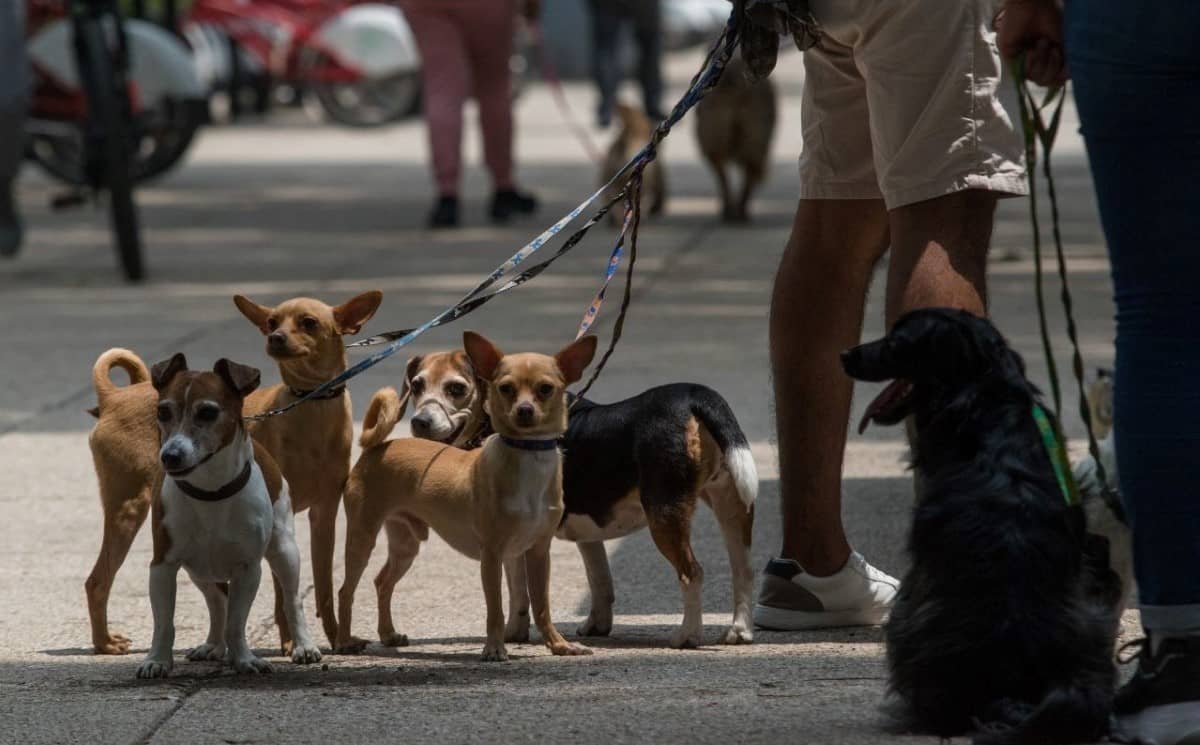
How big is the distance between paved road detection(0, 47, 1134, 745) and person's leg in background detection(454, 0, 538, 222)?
0.22 metres

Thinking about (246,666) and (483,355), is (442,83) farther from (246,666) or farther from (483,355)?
(246,666)

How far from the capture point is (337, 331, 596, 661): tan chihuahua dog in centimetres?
427

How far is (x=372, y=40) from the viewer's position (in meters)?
22.7

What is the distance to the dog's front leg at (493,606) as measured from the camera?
4316 millimetres

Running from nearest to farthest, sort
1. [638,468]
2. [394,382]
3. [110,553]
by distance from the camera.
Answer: [638,468] < [110,553] < [394,382]

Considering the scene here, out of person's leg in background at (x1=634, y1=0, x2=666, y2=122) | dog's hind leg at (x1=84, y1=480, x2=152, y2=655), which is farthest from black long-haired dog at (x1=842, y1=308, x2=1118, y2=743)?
person's leg in background at (x1=634, y1=0, x2=666, y2=122)

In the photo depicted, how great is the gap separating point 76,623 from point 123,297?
5947 millimetres

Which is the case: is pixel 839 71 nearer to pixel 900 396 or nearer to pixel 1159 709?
pixel 900 396

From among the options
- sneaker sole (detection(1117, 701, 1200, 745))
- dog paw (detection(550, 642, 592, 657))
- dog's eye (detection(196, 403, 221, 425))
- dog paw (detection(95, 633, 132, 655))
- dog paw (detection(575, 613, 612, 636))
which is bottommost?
dog paw (detection(575, 613, 612, 636))

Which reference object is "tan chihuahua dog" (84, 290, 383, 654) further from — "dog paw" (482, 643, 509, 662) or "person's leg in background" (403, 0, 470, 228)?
"person's leg in background" (403, 0, 470, 228)

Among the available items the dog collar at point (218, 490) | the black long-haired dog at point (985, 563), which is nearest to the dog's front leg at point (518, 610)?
the dog collar at point (218, 490)

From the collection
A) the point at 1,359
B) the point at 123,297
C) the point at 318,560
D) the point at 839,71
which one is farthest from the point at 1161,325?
the point at 123,297

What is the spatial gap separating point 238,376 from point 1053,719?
1721mm

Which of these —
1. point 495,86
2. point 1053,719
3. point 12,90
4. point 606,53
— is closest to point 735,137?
point 495,86
